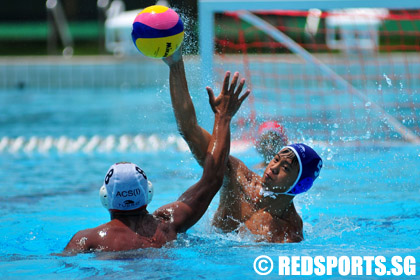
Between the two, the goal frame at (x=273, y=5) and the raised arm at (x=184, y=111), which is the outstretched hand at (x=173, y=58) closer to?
the raised arm at (x=184, y=111)

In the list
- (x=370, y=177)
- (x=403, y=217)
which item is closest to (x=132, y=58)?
(x=370, y=177)

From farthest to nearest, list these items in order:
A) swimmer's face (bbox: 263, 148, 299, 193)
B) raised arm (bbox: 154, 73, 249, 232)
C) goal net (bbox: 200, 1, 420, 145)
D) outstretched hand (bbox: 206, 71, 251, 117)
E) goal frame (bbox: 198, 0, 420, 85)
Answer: goal net (bbox: 200, 1, 420, 145) < goal frame (bbox: 198, 0, 420, 85) < swimmer's face (bbox: 263, 148, 299, 193) < outstretched hand (bbox: 206, 71, 251, 117) < raised arm (bbox: 154, 73, 249, 232)

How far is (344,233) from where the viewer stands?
4262mm

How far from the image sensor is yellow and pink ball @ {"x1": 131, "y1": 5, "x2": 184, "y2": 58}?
3.40 metres

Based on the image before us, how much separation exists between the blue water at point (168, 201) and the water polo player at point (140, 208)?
0.22ft

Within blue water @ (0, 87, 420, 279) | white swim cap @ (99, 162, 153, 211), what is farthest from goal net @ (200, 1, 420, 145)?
white swim cap @ (99, 162, 153, 211)

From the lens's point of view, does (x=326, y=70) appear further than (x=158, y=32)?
Yes

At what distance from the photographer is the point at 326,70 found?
6.57 meters

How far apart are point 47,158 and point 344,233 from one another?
4.23 m

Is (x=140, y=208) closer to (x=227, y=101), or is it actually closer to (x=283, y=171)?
(x=227, y=101)

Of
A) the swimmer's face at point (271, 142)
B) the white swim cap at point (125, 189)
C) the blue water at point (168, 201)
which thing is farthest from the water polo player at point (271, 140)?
the white swim cap at point (125, 189)

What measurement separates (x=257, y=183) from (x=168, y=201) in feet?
5.58

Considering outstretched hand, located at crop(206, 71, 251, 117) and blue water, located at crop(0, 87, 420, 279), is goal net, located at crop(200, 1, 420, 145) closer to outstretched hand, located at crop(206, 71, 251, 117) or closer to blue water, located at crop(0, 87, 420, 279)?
blue water, located at crop(0, 87, 420, 279)

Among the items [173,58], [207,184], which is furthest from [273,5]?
[207,184]
